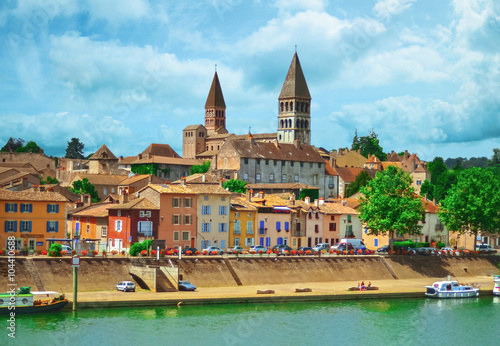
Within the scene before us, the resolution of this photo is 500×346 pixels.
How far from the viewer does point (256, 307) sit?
67688 mm

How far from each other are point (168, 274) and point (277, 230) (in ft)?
93.6

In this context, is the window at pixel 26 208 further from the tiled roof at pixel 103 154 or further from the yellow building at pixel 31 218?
the tiled roof at pixel 103 154

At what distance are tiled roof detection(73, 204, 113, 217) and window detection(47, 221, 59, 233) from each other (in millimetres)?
7877

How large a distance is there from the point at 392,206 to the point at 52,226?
3694cm

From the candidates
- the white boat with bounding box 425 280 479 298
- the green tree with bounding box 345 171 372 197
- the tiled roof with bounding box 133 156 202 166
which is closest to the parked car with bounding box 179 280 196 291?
the white boat with bounding box 425 280 479 298

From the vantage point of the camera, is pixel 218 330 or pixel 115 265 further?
pixel 115 265

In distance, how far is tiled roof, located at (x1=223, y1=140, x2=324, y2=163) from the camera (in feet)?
499

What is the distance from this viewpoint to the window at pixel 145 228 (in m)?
83.2

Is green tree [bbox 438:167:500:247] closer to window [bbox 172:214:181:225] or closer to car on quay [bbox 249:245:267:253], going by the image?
car on quay [bbox 249:245:267:253]

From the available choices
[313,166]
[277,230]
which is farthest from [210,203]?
[313,166]

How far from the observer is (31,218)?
255 ft

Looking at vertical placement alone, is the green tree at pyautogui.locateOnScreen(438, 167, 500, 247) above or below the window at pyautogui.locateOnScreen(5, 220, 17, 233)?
above

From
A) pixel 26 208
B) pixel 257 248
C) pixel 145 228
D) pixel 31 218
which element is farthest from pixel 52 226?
pixel 257 248

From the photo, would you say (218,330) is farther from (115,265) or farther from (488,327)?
(488,327)
